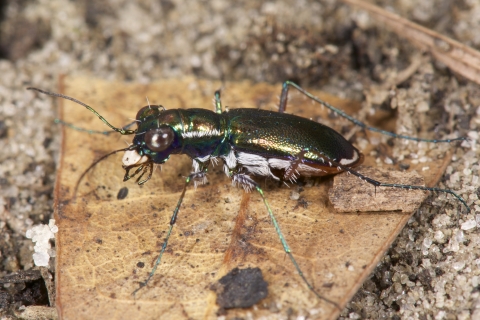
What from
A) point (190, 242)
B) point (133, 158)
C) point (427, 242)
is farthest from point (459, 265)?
point (133, 158)

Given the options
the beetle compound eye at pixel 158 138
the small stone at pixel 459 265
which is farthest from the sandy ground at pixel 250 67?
the beetle compound eye at pixel 158 138

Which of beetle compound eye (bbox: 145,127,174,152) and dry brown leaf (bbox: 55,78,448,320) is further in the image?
beetle compound eye (bbox: 145,127,174,152)

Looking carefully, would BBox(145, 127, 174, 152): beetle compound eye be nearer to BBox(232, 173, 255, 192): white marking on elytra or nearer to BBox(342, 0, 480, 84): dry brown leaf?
BBox(232, 173, 255, 192): white marking on elytra

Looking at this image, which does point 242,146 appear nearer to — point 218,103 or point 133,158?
point 218,103

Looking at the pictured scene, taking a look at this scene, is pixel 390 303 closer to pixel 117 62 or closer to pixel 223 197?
pixel 223 197

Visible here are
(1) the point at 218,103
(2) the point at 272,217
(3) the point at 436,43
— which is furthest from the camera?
(3) the point at 436,43

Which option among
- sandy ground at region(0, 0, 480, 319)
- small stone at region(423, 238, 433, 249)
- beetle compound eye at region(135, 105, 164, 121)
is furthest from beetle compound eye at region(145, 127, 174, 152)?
small stone at region(423, 238, 433, 249)
